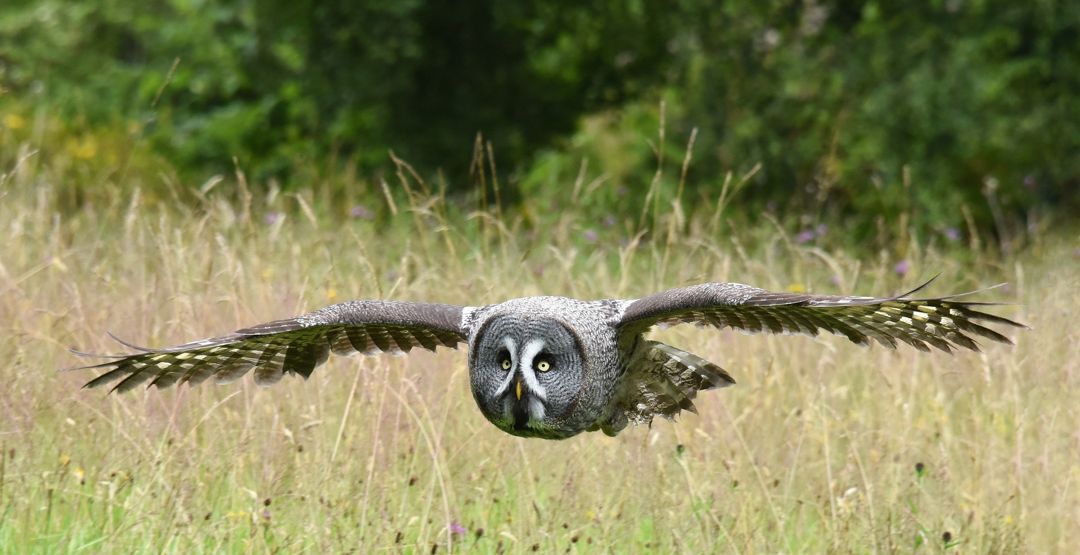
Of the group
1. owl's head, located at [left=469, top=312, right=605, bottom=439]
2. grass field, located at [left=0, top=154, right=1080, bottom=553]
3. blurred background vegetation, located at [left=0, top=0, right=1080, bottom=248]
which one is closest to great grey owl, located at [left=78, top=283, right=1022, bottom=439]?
owl's head, located at [left=469, top=312, right=605, bottom=439]

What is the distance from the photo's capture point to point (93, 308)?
6359mm

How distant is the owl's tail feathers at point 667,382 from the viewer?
553 centimetres

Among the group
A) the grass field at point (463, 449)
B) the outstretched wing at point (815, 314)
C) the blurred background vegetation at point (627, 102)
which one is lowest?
the grass field at point (463, 449)

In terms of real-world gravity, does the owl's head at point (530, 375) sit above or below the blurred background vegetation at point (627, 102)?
below

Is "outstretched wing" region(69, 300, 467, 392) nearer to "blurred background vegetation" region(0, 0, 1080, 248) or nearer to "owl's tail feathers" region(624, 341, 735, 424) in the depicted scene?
"owl's tail feathers" region(624, 341, 735, 424)

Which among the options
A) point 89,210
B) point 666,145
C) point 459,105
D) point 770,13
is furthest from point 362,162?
point 89,210

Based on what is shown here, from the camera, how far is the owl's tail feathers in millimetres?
5531

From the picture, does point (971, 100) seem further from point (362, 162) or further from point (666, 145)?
point (362, 162)

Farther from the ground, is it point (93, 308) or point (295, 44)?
point (295, 44)

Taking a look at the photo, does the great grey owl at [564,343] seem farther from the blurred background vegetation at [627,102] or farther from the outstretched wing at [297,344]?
the blurred background vegetation at [627,102]

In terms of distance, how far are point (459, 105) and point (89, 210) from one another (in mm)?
5471

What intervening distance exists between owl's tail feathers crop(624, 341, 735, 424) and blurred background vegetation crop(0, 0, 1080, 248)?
5.98 metres

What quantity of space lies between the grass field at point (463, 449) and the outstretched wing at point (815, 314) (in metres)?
0.40

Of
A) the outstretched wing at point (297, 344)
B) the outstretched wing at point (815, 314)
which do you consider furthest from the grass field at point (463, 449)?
the outstretched wing at point (815, 314)
